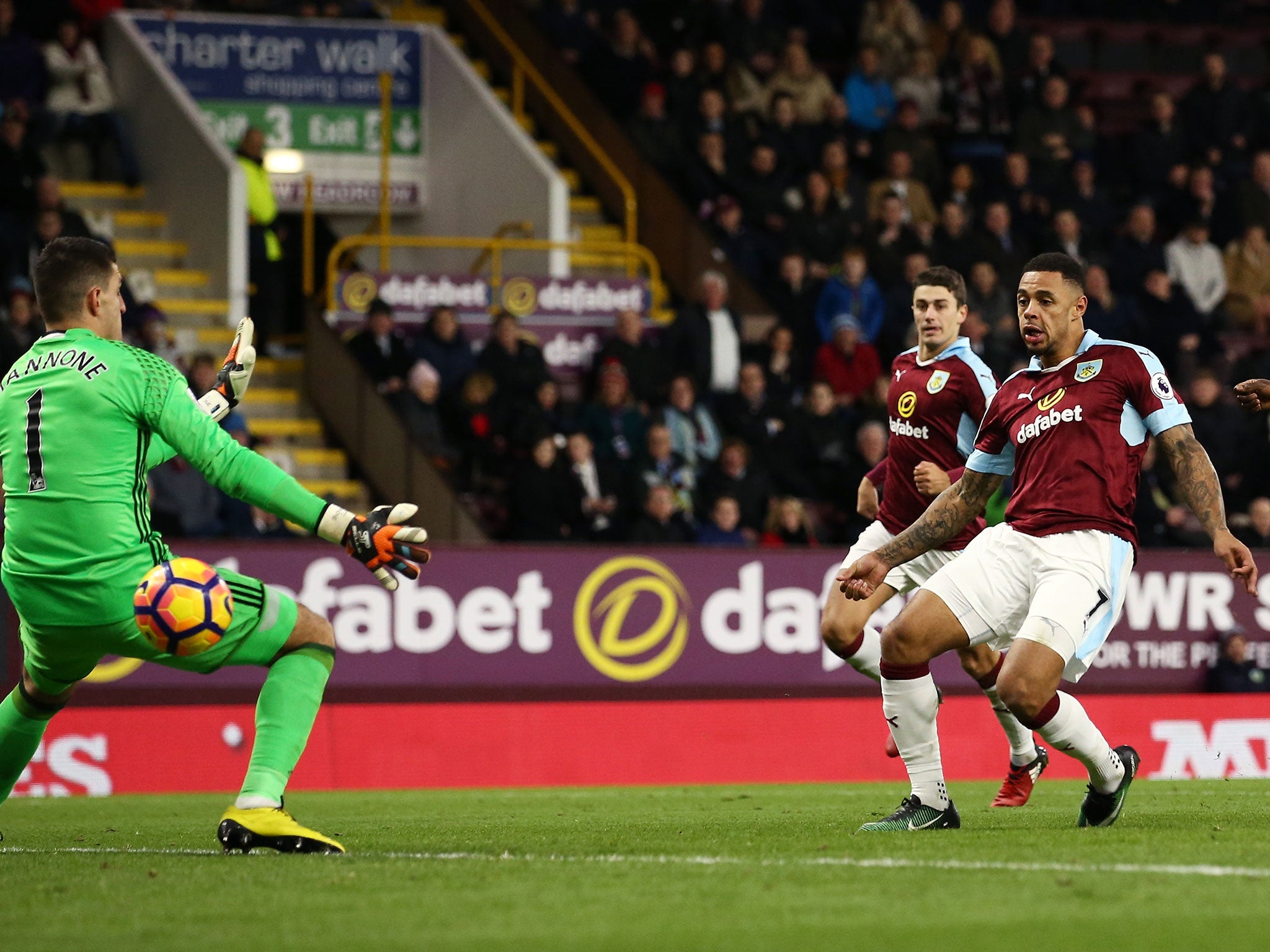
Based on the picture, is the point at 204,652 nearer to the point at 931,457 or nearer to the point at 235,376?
the point at 235,376

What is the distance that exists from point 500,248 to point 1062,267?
1273 centimetres

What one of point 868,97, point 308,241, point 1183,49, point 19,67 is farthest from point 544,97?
point 1183,49

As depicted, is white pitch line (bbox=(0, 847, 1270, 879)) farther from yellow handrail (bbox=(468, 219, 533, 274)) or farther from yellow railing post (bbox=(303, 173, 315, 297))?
yellow handrail (bbox=(468, 219, 533, 274))

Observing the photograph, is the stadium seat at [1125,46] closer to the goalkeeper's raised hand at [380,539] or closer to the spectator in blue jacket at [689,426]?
the spectator in blue jacket at [689,426]

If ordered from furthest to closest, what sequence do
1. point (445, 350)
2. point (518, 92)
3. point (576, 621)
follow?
point (518, 92) → point (445, 350) → point (576, 621)

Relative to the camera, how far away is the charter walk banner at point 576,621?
15.3m

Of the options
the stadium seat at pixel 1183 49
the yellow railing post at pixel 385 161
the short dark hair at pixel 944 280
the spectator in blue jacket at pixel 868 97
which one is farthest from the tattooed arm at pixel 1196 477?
the stadium seat at pixel 1183 49

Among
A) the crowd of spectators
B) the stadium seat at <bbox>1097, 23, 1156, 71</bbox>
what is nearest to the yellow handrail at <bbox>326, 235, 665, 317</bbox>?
the crowd of spectators

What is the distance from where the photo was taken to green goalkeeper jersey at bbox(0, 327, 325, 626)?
692cm

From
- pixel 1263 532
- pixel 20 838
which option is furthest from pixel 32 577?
pixel 1263 532

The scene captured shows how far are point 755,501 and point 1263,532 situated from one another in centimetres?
455

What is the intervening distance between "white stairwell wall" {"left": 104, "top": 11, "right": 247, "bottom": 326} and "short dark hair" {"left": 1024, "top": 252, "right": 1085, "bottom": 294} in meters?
12.4

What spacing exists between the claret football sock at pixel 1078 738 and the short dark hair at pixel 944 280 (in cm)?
269

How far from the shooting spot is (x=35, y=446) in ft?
23.0
